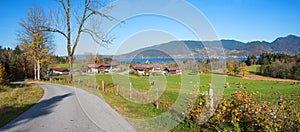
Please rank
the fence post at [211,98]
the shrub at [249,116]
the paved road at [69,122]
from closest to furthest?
the shrub at [249,116] → the fence post at [211,98] → the paved road at [69,122]

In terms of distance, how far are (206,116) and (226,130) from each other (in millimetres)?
874

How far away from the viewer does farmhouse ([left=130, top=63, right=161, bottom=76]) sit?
29.6ft

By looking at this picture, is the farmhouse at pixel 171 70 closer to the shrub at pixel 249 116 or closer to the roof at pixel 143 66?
the roof at pixel 143 66

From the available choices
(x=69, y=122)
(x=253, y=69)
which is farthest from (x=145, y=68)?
(x=253, y=69)

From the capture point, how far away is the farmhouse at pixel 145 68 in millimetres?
9008

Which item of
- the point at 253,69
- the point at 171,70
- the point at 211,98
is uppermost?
the point at 171,70

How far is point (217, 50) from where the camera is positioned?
17.6 ft

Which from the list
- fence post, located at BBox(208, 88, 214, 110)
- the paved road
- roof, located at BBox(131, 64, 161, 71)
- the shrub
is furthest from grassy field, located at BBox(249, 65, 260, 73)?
fence post, located at BBox(208, 88, 214, 110)

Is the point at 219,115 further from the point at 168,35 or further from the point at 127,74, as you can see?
the point at 127,74

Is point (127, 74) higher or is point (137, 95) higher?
point (127, 74)

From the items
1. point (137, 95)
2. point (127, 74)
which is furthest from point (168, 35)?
point (137, 95)

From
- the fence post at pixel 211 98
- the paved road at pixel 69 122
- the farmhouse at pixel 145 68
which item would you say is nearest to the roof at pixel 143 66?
the farmhouse at pixel 145 68

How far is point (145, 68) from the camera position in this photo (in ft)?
30.3

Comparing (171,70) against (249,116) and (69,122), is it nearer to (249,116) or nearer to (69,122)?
(249,116)
